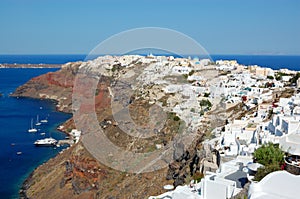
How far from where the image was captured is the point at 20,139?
28359 millimetres

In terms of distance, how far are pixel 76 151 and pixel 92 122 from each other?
3.95 metres

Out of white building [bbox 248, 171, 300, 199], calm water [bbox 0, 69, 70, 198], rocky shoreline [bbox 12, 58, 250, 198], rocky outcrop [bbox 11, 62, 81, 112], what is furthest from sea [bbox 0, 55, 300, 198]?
white building [bbox 248, 171, 300, 199]

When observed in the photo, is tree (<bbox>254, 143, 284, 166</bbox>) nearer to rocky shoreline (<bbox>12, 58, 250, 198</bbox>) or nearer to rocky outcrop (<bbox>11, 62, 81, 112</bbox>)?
rocky shoreline (<bbox>12, 58, 250, 198</bbox>)

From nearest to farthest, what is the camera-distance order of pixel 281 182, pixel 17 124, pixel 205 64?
pixel 281 182 → pixel 205 64 → pixel 17 124

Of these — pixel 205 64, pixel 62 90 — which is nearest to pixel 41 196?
pixel 205 64

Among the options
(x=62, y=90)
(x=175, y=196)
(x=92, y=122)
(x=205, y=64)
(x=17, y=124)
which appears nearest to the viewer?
(x=175, y=196)

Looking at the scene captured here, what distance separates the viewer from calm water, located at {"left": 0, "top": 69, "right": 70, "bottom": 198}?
1948 centimetres

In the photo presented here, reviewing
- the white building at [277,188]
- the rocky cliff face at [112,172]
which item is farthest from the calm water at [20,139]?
the white building at [277,188]

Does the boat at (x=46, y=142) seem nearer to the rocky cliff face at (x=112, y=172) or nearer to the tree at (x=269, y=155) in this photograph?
the rocky cliff face at (x=112, y=172)

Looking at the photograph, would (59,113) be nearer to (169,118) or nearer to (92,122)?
(92,122)

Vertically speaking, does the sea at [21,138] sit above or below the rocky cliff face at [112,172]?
below

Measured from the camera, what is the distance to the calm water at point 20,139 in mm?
19484

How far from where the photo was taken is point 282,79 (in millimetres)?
24469

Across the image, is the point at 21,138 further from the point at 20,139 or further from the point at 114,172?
the point at 114,172
